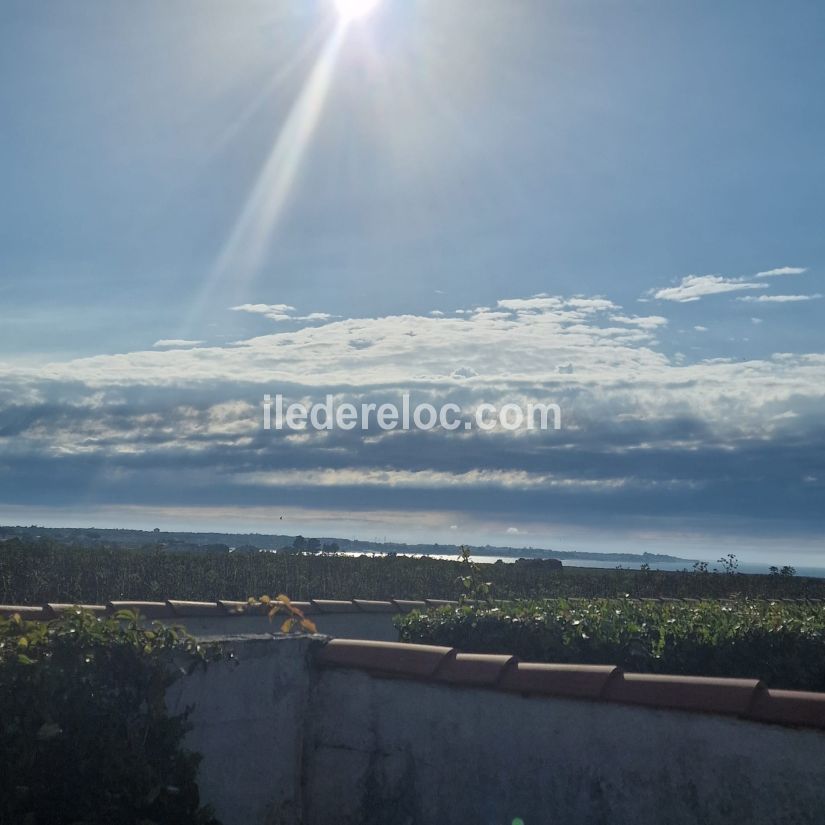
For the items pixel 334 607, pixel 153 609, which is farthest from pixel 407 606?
pixel 153 609

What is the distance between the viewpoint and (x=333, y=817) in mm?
6336

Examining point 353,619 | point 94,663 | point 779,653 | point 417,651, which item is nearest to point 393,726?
point 417,651

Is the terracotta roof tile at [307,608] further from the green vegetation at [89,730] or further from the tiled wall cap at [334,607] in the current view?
the green vegetation at [89,730]

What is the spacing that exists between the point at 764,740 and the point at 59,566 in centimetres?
1334

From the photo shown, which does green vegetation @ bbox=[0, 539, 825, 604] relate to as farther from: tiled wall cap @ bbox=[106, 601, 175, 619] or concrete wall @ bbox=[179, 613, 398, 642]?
tiled wall cap @ bbox=[106, 601, 175, 619]

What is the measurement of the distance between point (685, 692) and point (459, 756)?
1504mm

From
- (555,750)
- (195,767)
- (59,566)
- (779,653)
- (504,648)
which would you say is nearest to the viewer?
(195,767)

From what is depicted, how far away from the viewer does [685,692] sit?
5266 mm

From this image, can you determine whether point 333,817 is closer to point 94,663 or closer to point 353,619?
point 94,663

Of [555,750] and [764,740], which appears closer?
[764,740]

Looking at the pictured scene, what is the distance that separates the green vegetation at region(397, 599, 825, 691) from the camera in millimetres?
7230

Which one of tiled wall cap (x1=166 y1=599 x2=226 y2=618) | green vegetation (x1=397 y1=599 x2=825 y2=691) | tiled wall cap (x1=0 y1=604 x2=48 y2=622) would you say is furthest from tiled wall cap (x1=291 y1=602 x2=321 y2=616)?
tiled wall cap (x1=0 y1=604 x2=48 y2=622)

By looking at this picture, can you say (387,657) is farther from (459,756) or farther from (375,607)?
(375,607)

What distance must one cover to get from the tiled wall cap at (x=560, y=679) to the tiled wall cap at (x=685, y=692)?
0.24 feet
